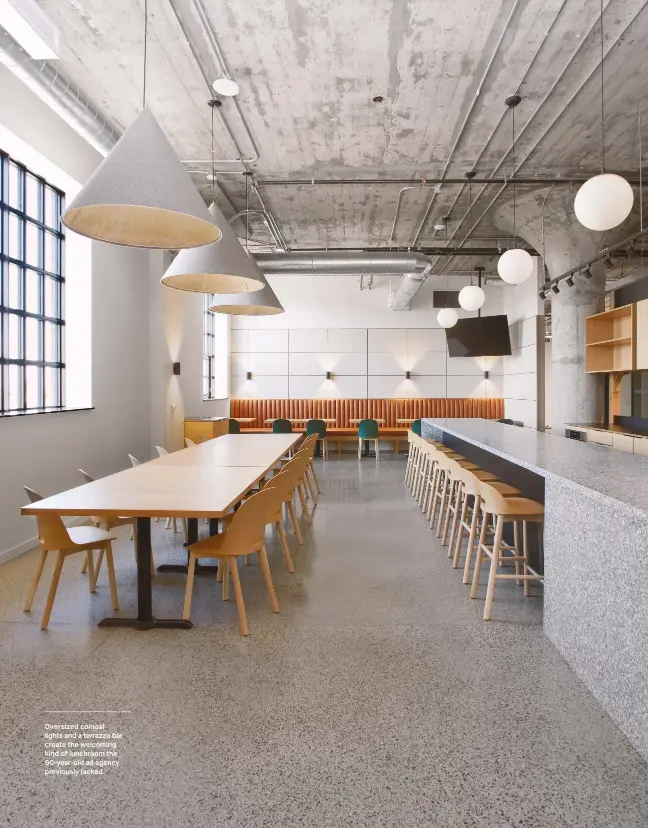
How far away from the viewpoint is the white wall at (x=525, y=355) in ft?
34.3

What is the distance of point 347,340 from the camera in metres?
12.8

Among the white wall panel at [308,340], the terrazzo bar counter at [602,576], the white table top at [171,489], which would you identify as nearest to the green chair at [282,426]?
the white wall panel at [308,340]

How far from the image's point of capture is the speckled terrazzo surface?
2379 millimetres

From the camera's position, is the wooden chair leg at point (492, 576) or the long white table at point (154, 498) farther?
the wooden chair leg at point (492, 576)

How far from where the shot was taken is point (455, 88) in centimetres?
486

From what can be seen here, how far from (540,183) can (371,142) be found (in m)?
2.15

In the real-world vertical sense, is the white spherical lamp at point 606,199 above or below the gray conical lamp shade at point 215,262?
above

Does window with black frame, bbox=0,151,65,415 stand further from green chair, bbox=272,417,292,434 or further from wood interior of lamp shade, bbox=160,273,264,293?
green chair, bbox=272,417,292,434

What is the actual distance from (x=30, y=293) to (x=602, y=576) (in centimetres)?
524

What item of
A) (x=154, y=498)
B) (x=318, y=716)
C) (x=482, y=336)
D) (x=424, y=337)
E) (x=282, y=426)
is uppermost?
(x=424, y=337)

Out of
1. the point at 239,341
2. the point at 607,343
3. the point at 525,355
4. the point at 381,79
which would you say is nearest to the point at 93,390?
the point at 381,79

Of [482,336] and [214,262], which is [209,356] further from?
[214,262]

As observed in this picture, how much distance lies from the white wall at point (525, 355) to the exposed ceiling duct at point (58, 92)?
780cm

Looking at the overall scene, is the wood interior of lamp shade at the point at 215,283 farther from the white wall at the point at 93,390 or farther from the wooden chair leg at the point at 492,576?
the wooden chair leg at the point at 492,576
